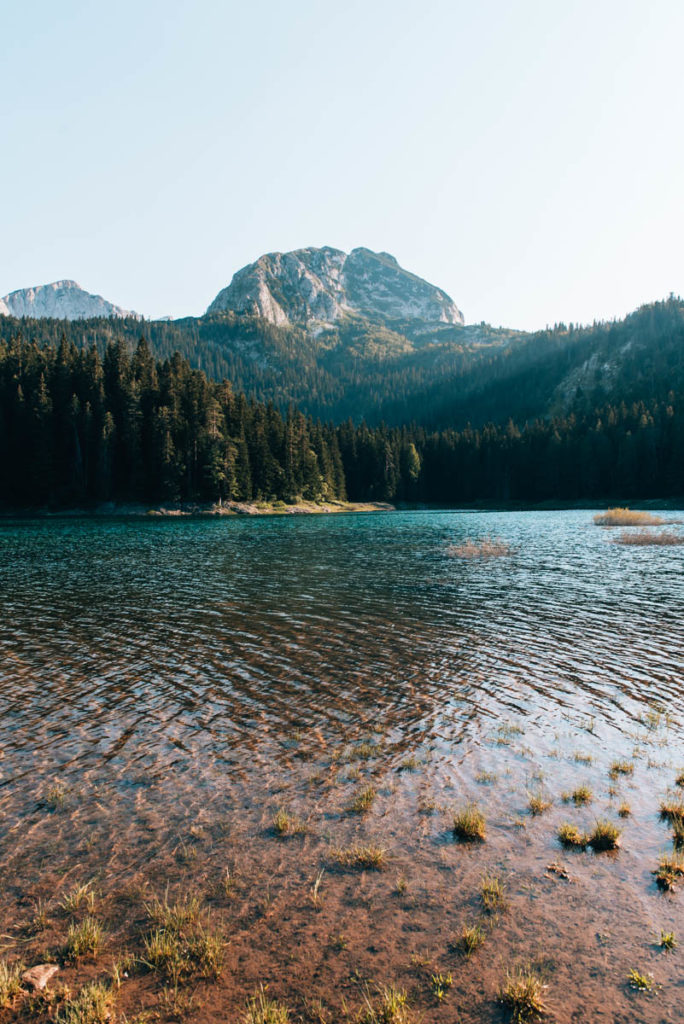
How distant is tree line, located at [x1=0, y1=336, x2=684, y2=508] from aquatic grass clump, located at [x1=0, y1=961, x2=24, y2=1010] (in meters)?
103

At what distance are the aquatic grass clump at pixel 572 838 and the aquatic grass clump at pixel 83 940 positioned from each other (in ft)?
24.3

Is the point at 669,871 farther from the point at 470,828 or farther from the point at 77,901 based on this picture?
the point at 77,901

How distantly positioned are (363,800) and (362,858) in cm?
178

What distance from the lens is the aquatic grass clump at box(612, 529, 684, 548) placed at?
54781 mm

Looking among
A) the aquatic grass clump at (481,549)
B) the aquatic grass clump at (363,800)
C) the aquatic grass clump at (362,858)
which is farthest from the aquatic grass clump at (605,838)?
the aquatic grass clump at (481,549)

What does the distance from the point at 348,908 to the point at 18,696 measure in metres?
13.1

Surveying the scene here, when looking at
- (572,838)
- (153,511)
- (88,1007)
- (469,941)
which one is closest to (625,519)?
(572,838)

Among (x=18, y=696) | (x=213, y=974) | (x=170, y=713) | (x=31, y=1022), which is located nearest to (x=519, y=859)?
(x=213, y=974)

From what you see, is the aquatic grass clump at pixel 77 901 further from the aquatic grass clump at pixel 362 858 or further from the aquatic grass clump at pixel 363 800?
the aquatic grass clump at pixel 363 800

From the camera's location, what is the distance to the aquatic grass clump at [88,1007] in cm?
554

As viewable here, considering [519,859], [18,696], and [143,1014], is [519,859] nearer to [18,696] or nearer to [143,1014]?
[143,1014]

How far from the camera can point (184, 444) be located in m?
107

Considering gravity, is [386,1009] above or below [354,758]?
above

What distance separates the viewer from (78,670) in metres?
18.1
